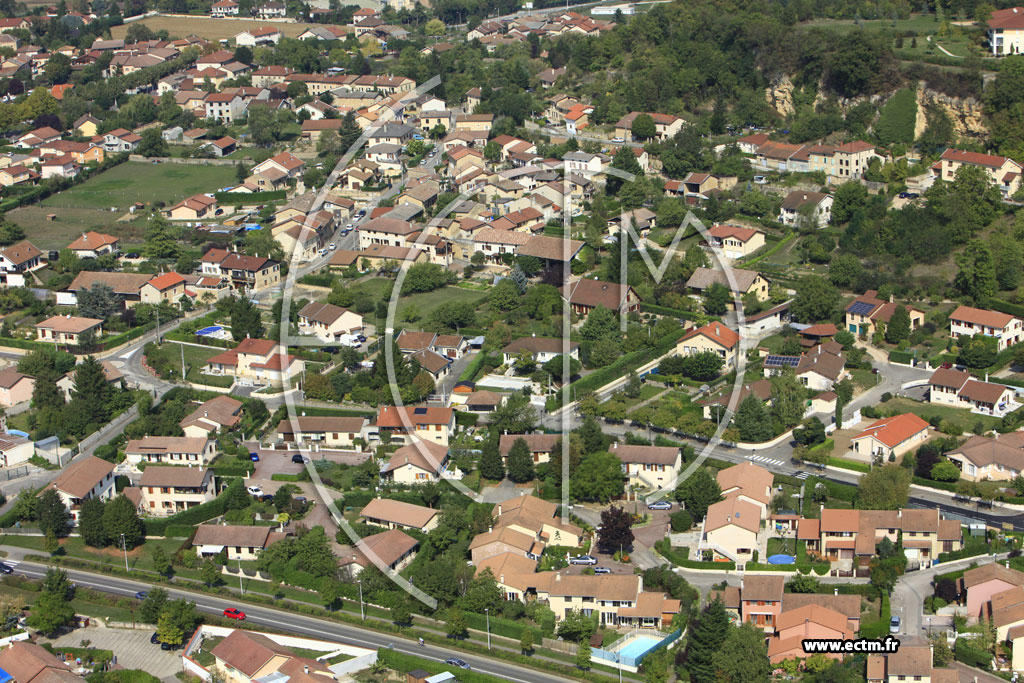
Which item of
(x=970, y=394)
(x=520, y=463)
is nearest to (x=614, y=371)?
(x=520, y=463)

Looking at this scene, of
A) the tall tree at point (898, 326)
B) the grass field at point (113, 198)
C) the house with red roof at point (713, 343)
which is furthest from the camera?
the grass field at point (113, 198)

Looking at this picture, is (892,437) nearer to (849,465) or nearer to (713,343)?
(849,465)

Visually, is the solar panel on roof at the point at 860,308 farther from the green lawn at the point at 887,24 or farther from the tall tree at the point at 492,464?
the green lawn at the point at 887,24

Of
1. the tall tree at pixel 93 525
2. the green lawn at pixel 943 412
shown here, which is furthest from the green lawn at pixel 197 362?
the green lawn at pixel 943 412

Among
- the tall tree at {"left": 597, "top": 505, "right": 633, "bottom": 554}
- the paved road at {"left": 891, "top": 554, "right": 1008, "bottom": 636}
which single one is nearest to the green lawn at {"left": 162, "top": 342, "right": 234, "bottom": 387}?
the tall tree at {"left": 597, "top": 505, "right": 633, "bottom": 554}

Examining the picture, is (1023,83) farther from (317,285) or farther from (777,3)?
(317,285)

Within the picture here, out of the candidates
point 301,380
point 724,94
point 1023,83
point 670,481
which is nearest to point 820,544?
point 670,481
